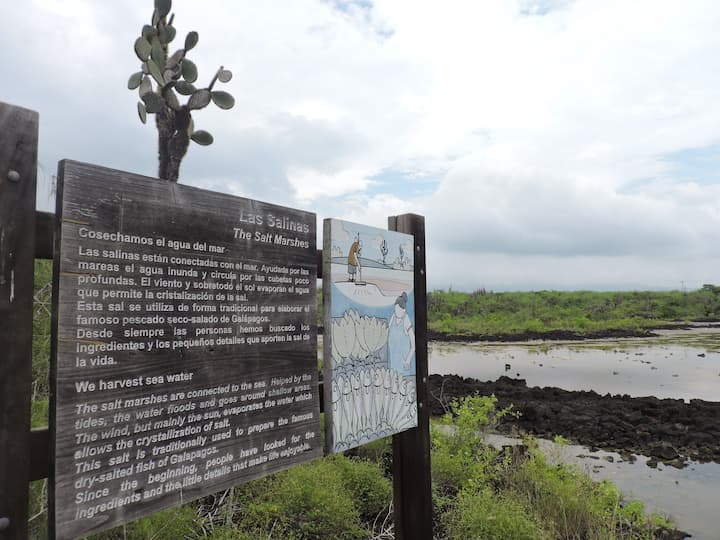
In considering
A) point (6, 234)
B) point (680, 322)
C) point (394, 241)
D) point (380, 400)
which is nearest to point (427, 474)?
point (380, 400)

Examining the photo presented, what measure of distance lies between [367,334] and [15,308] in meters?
1.92

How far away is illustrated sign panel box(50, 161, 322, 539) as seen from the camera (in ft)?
5.79

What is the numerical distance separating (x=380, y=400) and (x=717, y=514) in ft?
13.8

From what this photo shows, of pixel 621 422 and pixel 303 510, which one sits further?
pixel 621 422

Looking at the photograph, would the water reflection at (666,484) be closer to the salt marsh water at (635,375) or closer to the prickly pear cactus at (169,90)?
the salt marsh water at (635,375)

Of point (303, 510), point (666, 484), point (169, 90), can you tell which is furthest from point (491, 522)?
point (169, 90)

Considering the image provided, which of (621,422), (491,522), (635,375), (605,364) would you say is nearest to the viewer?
(491,522)

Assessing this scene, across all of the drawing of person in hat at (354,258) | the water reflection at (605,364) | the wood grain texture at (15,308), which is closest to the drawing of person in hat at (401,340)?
the drawing of person in hat at (354,258)

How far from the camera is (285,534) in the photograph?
4012mm

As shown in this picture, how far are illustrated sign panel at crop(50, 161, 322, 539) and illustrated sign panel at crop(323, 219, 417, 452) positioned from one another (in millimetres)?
301

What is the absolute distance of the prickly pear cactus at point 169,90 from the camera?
12.3ft

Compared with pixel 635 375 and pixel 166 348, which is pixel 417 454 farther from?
pixel 635 375

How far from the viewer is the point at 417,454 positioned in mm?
3641

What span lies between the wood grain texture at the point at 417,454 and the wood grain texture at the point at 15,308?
7.90 ft
